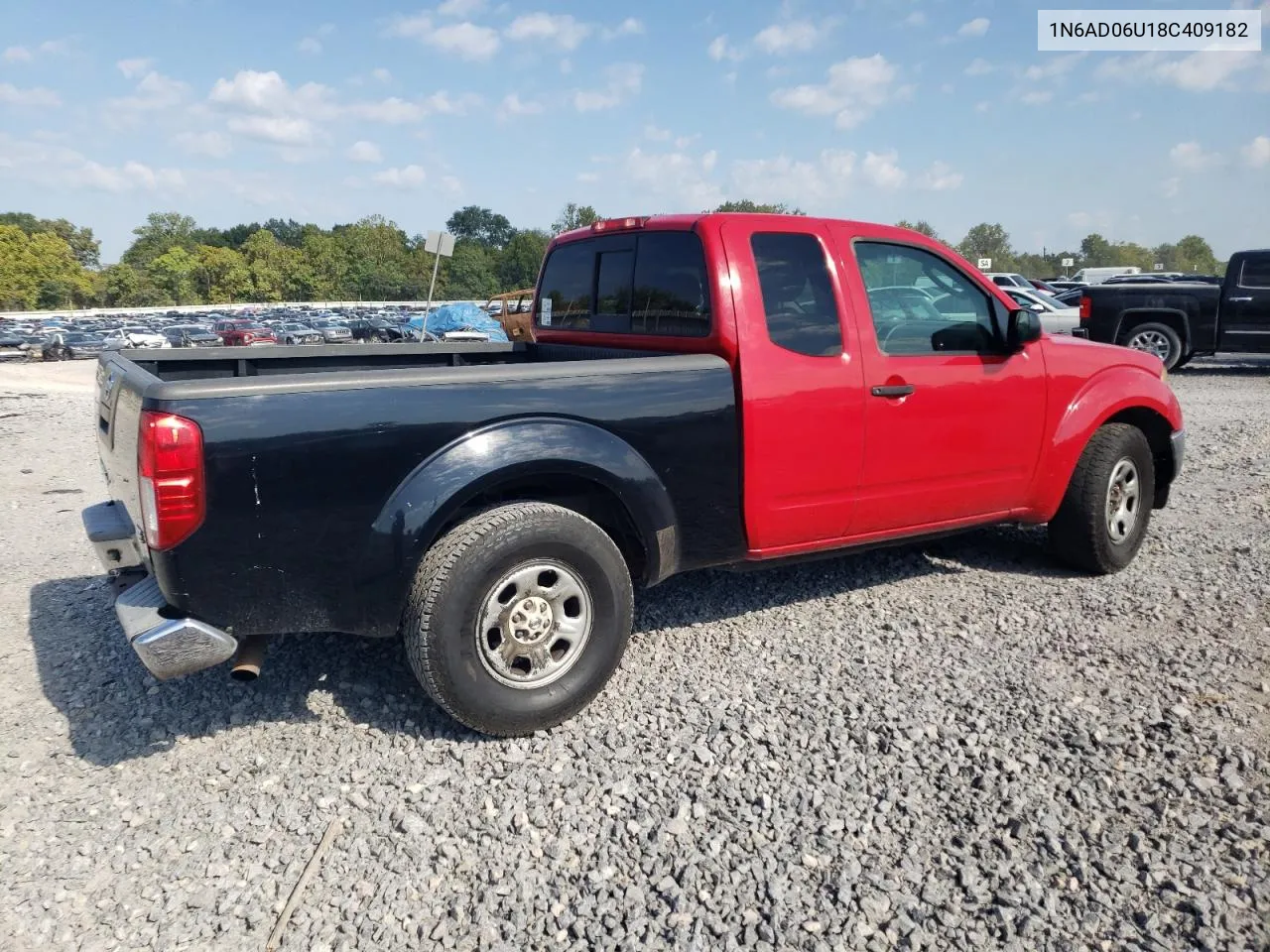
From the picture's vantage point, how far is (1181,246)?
354ft

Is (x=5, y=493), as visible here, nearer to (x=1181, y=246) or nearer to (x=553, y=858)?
(x=553, y=858)

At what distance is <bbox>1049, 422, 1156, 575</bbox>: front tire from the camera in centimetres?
471

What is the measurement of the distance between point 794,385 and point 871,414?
0.43 metres

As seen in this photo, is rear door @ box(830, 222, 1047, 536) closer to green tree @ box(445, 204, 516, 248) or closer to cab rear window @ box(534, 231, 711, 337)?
cab rear window @ box(534, 231, 711, 337)

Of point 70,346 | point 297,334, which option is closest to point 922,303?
point 297,334

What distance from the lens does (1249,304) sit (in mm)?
13781

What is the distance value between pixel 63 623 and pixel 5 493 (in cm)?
384

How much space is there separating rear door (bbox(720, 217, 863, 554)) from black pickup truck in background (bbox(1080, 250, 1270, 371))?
11.9 metres

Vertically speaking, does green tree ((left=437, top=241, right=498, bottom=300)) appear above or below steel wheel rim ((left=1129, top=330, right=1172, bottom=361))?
above

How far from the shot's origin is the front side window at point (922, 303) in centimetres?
402

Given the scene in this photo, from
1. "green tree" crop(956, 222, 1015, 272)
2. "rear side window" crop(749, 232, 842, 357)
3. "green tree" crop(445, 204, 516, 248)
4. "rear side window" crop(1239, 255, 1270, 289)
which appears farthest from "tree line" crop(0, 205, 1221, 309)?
"rear side window" crop(749, 232, 842, 357)

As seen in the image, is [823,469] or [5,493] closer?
[823,469]

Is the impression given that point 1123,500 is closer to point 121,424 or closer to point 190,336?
point 121,424

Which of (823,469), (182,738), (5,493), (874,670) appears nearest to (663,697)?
(874,670)
